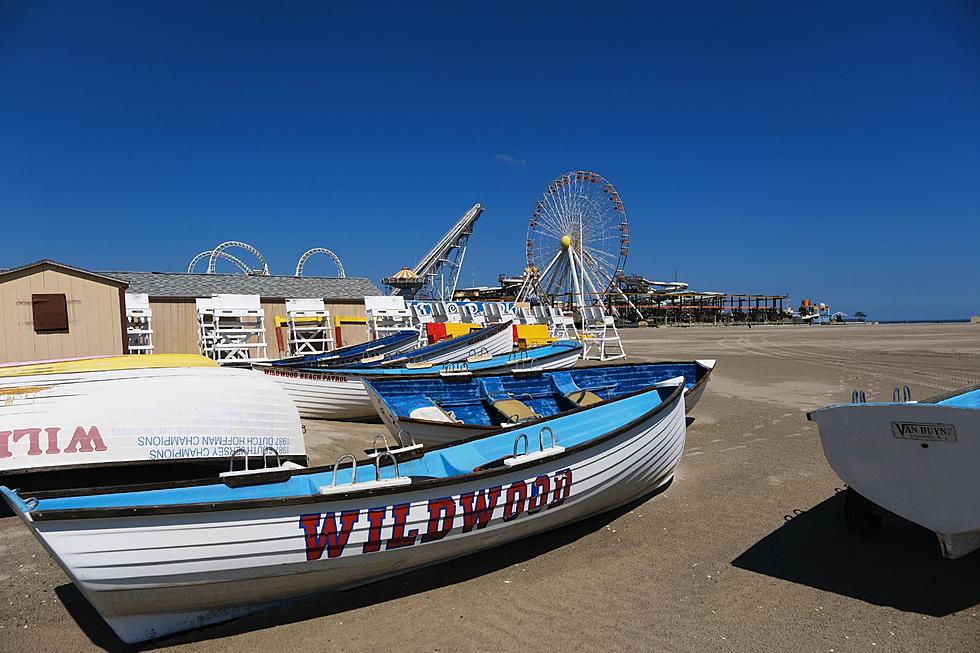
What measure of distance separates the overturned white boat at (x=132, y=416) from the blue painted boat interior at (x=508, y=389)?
5.64 feet

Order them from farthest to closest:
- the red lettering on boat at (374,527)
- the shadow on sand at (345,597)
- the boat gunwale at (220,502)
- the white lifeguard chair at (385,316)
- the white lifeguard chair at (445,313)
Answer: the white lifeguard chair at (445,313)
the white lifeguard chair at (385,316)
the red lettering on boat at (374,527)
the shadow on sand at (345,597)
the boat gunwale at (220,502)

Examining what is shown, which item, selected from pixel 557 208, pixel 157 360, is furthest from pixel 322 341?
pixel 557 208

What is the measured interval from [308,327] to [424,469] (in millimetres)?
16624

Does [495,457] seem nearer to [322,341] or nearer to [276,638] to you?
[276,638]

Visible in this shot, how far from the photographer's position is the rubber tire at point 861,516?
5.46 meters

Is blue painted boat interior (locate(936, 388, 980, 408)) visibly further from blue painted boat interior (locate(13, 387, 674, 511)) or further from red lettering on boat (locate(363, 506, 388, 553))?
red lettering on boat (locate(363, 506, 388, 553))

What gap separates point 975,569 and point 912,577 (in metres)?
0.53

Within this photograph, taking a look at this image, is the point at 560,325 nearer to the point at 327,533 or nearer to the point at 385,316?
the point at 385,316

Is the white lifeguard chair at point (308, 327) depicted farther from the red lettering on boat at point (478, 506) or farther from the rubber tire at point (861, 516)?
the rubber tire at point (861, 516)

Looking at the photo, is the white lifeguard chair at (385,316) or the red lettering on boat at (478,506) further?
the white lifeguard chair at (385,316)

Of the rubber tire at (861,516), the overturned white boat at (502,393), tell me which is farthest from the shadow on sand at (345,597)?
the rubber tire at (861,516)

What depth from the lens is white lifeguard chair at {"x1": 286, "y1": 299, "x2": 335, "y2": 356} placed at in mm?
20562

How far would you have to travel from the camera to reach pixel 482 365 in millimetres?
14062

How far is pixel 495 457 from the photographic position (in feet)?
20.7
